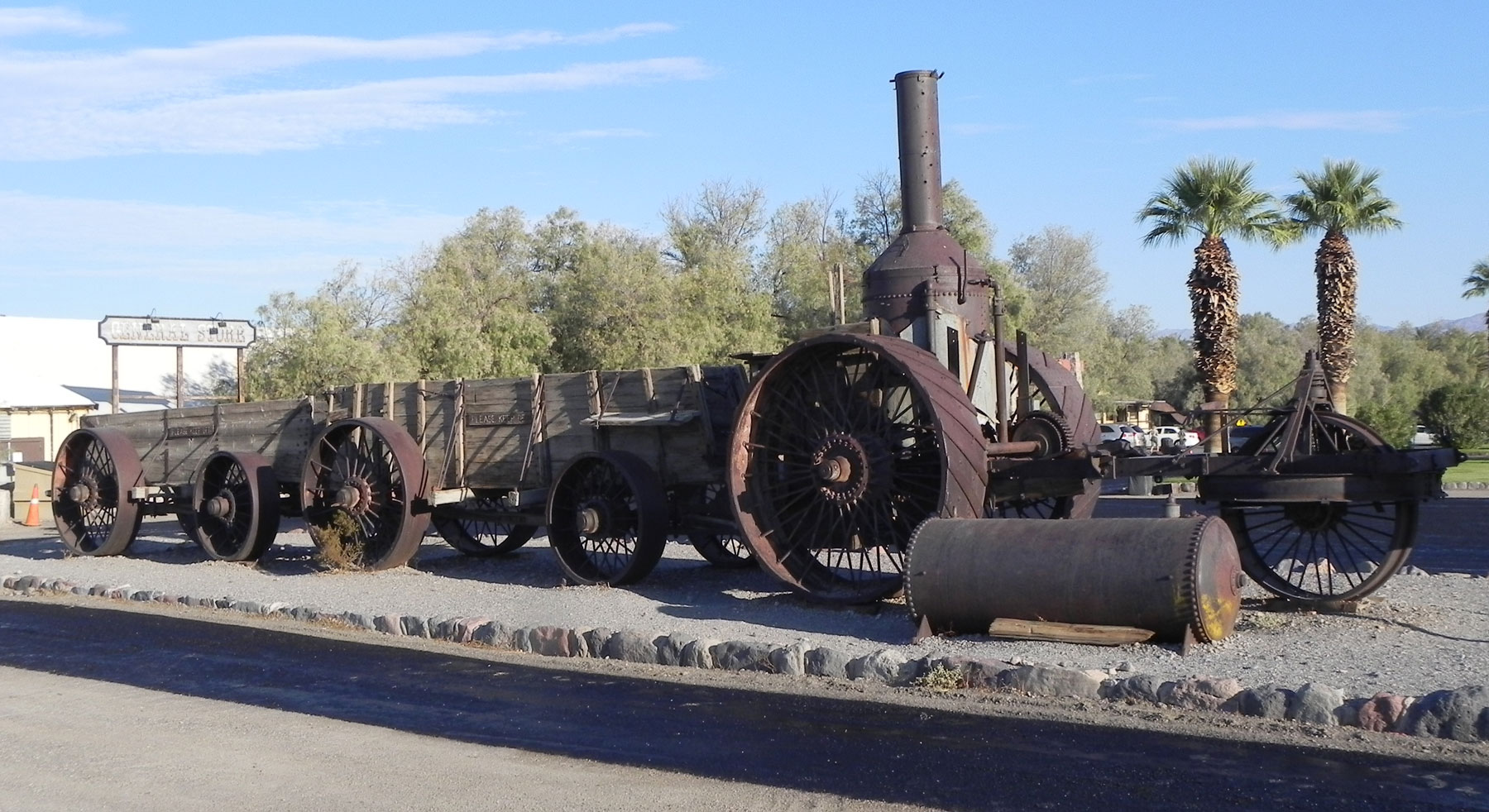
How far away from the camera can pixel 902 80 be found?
42.8 feet

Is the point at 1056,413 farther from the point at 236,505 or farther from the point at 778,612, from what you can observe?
the point at 236,505

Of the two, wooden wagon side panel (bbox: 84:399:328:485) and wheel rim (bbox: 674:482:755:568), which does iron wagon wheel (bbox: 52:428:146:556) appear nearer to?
wooden wagon side panel (bbox: 84:399:328:485)

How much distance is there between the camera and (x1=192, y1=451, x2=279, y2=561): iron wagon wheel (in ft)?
53.3

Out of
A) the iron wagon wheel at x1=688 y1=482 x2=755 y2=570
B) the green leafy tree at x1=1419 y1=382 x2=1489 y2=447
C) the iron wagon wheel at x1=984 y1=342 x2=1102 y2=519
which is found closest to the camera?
the iron wagon wheel at x1=984 y1=342 x2=1102 y2=519

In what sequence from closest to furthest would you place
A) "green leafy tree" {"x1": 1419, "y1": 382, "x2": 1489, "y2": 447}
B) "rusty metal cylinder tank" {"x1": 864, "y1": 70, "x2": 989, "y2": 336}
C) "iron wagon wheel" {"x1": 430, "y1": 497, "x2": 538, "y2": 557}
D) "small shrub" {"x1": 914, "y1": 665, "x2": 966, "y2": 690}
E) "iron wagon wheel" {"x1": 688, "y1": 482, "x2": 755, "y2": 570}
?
1. "small shrub" {"x1": 914, "y1": 665, "x2": 966, "y2": 690}
2. "rusty metal cylinder tank" {"x1": 864, "y1": 70, "x2": 989, "y2": 336}
3. "iron wagon wheel" {"x1": 688, "y1": 482, "x2": 755, "y2": 570}
4. "iron wagon wheel" {"x1": 430, "y1": 497, "x2": 538, "y2": 557}
5. "green leafy tree" {"x1": 1419, "y1": 382, "x2": 1489, "y2": 447}

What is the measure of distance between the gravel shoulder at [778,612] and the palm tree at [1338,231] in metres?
17.5

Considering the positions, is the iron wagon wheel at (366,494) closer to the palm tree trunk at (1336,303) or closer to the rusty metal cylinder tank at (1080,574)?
the rusty metal cylinder tank at (1080,574)

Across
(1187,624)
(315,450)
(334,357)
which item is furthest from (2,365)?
(1187,624)

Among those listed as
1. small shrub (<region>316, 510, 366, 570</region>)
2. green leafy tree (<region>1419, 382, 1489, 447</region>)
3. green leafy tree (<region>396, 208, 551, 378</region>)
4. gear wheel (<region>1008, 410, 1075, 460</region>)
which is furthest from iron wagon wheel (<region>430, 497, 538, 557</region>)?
green leafy tree (<region>1419, 382, 1489, 447</region>)

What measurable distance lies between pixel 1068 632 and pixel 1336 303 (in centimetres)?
2860

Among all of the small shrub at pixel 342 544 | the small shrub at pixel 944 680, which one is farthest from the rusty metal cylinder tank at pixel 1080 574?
the small shrub at pixel 342 544

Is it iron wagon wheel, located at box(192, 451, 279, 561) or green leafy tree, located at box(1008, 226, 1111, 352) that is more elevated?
green leafy tree, located at box(1008, 226, 1111, 352)

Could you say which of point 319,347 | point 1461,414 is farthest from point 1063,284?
point 319,347

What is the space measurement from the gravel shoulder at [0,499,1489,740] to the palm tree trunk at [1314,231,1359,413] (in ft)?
57.3
